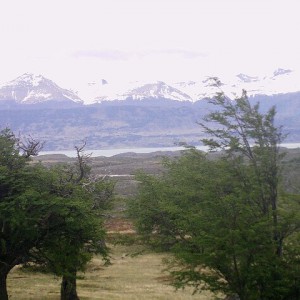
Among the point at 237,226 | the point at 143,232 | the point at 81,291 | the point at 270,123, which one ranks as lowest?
the point at 81,291

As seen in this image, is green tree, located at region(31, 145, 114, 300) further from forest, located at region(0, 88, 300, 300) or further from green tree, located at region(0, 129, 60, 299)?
green tree, located at region(0, 129, 60, 299)

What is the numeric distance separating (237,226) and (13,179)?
30.2 feet

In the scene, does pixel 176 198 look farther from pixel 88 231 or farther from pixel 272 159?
pixel 272 159

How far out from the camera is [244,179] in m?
20.0

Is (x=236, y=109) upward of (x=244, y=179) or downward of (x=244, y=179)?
upward

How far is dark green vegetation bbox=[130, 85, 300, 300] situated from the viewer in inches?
689

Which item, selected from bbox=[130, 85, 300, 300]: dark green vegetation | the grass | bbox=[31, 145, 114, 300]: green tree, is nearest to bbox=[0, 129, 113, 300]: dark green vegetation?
bbox=[31, 145, 114, 300]: green tree

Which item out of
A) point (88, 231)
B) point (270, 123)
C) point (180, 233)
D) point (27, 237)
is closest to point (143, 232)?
point (180, 233)

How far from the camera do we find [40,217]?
21.2 meters

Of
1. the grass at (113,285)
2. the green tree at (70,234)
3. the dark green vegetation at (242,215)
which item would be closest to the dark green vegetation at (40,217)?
the green tree at (70,234)

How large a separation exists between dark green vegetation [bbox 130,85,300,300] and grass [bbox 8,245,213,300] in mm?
7566

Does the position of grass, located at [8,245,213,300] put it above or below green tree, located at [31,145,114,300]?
below

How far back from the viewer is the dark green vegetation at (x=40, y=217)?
67.3 ft

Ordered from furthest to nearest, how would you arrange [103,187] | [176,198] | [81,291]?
[81,291] → [103,187] → [176,198]
